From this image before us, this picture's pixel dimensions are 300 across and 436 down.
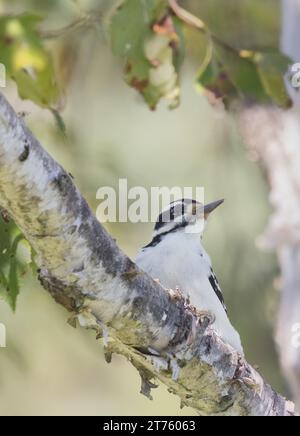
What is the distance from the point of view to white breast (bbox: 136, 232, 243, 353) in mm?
3354

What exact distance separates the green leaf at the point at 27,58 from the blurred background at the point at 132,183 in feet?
3.46

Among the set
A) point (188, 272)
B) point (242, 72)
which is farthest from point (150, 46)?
point (188, 272)

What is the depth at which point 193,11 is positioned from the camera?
5.20 metres

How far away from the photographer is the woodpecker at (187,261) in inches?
133

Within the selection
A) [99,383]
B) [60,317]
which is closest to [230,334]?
[60,317]

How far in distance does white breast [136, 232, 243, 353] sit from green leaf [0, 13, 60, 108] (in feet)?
1.98

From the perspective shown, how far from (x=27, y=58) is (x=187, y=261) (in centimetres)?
84

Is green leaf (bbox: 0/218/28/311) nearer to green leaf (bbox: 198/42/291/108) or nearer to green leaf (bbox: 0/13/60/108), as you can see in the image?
green leaf (bbox: 0/13/60/108)

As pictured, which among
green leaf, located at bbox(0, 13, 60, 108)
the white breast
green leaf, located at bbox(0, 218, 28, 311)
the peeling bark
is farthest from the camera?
the white breast

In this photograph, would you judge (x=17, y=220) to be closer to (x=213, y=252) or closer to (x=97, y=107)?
(x=213, y=252)
